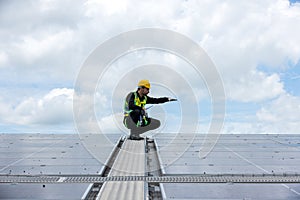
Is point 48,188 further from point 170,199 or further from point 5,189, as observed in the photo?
point 170,199

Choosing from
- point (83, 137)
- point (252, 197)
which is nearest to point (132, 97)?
point (252, 197)

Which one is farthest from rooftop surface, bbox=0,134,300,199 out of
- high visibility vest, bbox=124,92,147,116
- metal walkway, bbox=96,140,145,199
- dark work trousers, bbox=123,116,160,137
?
high visibility vest, bbox=124,92,147,116

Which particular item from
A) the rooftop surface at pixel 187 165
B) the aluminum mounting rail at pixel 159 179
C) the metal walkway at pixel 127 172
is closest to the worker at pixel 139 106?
the metal walkway at pixel 127 172

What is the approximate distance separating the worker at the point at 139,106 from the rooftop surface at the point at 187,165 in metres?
1.02

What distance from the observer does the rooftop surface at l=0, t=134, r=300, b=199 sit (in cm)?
621

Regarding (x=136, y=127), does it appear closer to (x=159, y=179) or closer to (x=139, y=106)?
(x=139, y=106)

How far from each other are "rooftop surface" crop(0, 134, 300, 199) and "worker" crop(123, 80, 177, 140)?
102 cm

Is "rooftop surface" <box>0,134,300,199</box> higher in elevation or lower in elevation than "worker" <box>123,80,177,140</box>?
lower

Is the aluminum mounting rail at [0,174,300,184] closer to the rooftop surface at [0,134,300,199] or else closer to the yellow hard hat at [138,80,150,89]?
the rooftop surface at [0,134,300,199]

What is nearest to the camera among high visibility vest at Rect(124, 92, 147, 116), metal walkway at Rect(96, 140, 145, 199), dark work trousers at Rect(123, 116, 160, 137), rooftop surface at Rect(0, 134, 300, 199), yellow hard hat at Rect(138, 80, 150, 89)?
metal walkway at Rect(96, 140, 145, 199)

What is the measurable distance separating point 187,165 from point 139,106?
2.00 meters

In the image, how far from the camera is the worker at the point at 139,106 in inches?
346

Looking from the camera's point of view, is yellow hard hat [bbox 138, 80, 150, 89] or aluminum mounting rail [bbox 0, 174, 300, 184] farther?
yellow hard hat [bbox 138, 80, 150, 89]

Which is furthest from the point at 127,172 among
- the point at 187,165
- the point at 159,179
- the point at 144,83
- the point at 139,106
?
the point at 144,83
